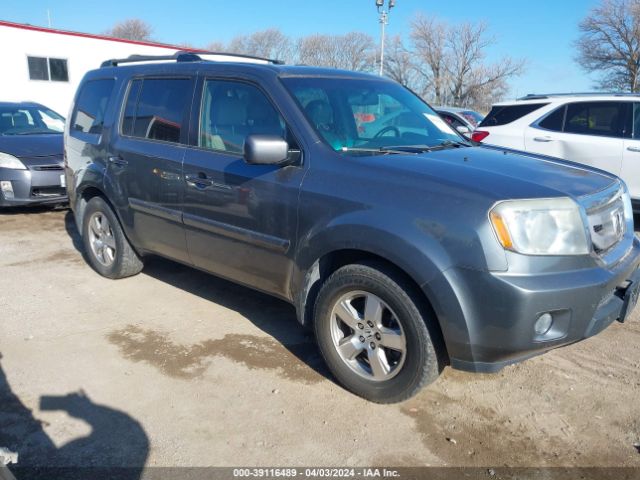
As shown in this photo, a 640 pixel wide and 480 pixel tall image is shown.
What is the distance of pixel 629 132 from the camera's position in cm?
693

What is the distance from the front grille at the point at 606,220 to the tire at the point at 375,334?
0.95 meters

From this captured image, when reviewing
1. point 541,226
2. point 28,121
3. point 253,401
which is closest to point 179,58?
point 253,401

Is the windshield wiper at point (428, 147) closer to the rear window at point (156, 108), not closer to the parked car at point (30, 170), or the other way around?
the rear window at point (156, 108)

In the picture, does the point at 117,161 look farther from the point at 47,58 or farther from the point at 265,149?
the point at 47,58

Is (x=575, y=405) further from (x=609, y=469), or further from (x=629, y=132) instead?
(x=629, y=132)

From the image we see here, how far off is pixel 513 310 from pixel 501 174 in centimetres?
79

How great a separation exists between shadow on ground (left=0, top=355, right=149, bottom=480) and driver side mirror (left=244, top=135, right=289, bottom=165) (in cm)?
160

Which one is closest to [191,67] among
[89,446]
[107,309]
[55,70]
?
[107,309]

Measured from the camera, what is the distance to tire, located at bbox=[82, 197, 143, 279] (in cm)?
500

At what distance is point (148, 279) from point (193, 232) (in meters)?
1.52

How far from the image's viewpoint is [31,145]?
7.93 metres

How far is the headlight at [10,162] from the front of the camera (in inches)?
296

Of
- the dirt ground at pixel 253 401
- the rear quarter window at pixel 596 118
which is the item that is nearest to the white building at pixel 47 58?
the dirt ground at pixel 253 401

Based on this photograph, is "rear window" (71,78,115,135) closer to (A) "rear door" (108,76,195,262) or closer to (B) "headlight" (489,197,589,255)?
(A) "rear door" (108,76,195,262)
